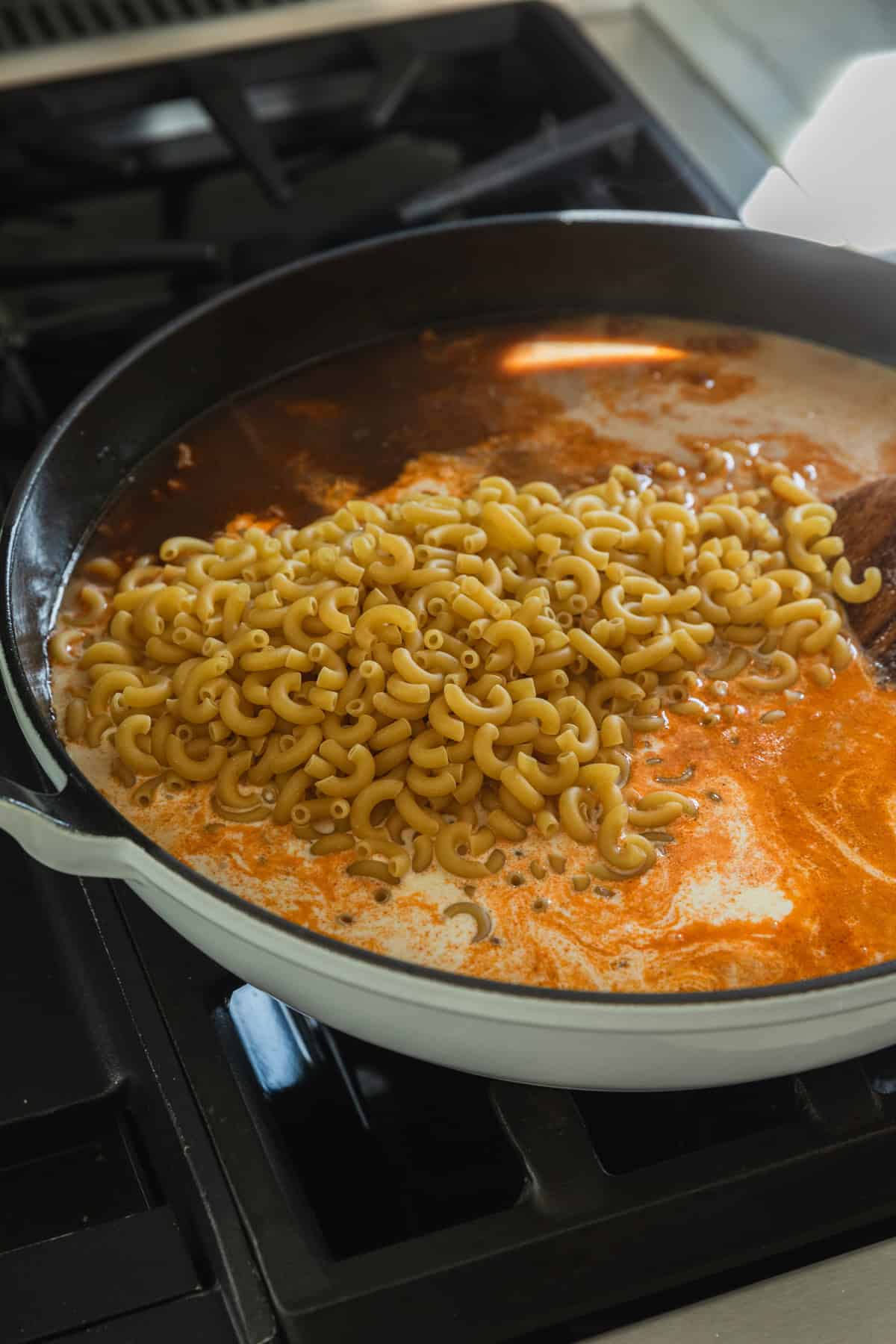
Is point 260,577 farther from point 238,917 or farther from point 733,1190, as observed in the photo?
point 733,1190

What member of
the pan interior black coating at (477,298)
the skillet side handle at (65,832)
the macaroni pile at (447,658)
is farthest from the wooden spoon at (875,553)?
the skillet side handle at (65,832)

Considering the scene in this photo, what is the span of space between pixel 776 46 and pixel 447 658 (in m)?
1.47

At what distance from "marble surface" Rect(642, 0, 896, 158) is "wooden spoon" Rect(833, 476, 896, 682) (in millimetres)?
803

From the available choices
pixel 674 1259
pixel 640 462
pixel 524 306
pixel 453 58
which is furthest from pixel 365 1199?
pixel 453 58

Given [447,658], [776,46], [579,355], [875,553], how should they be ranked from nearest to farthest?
[447,658] → [875,553] → [579,355] → [776,46]

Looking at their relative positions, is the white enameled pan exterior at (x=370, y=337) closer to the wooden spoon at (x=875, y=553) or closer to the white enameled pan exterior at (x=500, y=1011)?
the white enameled pan exterior at (x=500, y=1011)

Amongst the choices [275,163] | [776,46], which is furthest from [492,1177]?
[776,46]

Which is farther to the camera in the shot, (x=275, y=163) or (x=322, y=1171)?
(x=275, y=163)

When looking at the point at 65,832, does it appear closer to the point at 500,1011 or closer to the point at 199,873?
the point at 199,873

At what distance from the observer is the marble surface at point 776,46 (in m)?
1.93

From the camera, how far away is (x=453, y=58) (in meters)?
1.98

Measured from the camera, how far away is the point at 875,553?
125 centimetres

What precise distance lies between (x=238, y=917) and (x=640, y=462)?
768 millimetres

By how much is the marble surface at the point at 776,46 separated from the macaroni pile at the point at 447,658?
37.0 inches
